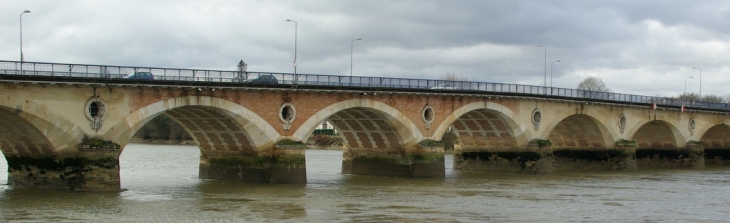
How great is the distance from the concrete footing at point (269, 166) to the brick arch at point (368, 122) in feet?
4.13

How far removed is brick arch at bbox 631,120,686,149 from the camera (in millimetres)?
72812

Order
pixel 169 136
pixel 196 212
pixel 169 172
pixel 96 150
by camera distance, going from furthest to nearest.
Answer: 1. pixel 169 136
2. pixel 169 172
3. pixel 96 150
4. pixel 196 212

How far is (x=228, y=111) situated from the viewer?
43.3m

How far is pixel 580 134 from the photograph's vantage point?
66938mm

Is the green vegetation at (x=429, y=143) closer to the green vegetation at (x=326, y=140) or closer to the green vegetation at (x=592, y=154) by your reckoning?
the green vegetation at (x=592, y=154)

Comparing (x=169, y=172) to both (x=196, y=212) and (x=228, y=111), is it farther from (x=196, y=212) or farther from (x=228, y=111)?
(x=196, y=212)

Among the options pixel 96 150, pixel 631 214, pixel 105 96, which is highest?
pixel 105 96

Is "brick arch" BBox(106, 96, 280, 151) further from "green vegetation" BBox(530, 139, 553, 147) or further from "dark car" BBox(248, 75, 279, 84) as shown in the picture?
"green vegetation" BBox(530, 139, 553, 147)

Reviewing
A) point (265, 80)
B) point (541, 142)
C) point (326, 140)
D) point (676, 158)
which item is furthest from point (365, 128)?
point (326, 140)

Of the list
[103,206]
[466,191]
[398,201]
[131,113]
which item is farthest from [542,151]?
[103,206]

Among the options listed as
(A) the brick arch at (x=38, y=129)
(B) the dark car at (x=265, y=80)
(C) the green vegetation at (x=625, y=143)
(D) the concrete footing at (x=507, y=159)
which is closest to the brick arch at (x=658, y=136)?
(C) the green vegetation at (x=625, y=143)

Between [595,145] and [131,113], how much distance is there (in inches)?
1514

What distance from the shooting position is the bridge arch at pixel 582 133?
64562 mm

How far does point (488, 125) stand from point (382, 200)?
2240 cm
